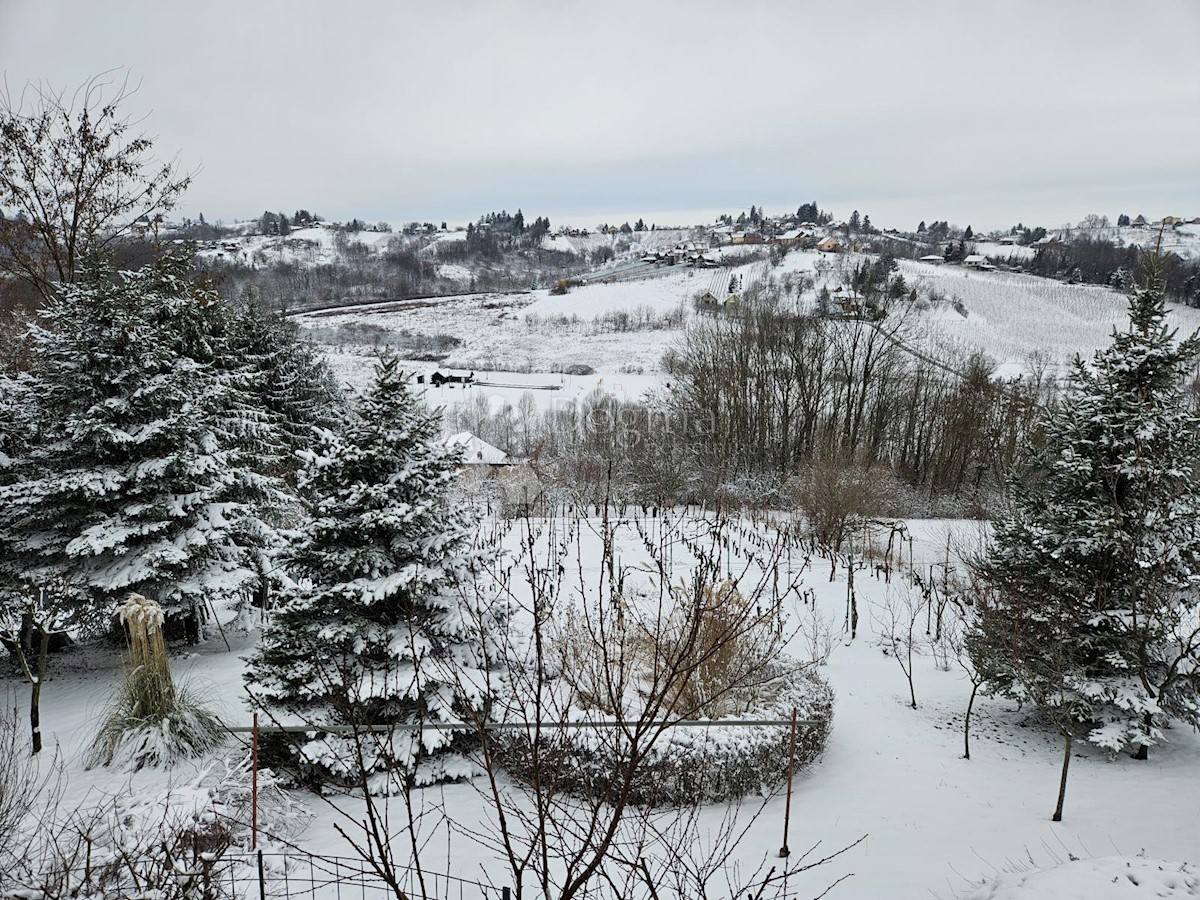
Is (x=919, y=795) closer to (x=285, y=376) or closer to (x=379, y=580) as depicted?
(x=379, y=580)

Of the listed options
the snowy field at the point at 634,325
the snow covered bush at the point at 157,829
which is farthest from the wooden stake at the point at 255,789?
the snowy field at the point at 634,325

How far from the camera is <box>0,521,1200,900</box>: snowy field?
5.27 metres

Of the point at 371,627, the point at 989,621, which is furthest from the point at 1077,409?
the point at 371,627

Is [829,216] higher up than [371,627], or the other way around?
[829,216]

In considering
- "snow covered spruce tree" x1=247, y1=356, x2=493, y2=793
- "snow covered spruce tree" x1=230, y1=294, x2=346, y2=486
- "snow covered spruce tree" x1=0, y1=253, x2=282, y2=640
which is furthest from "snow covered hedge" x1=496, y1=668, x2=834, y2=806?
"snow covered spruce tree" x1=230, y1=294, x2=346, y2=486

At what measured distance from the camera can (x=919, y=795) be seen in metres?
6.52

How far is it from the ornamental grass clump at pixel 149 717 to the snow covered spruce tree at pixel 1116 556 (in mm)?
8134

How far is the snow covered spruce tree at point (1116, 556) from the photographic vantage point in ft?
22.3

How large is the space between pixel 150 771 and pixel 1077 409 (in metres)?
10.3

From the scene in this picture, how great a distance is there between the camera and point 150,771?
5805mm

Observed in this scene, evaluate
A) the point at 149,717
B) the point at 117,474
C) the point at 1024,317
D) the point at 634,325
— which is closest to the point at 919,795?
the point at 149,717

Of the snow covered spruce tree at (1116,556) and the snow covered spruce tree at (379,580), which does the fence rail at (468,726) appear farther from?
the snow covered spruce tree at (1116,556)

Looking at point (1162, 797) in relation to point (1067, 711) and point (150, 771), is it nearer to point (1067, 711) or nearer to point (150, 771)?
point (1067, 711)

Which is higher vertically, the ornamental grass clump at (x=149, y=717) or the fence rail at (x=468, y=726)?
the fence rail at (x=468, y=726)
